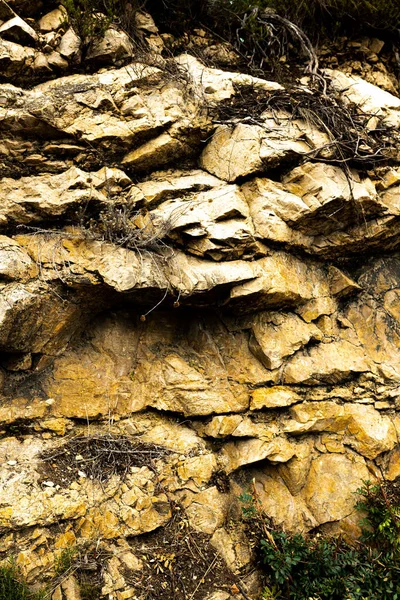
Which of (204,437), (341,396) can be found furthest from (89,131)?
(341,396)

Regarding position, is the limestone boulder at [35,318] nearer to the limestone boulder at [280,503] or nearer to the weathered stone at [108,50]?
the limestone boulder at [280,503]

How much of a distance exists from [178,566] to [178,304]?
220 cm

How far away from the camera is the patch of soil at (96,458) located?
12.0ft

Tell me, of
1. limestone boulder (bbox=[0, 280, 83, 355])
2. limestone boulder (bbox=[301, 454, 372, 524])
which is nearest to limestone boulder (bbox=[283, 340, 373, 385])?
limestone boulder (bbox=[301, 454, 372, 524])

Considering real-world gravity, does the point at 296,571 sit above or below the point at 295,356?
below

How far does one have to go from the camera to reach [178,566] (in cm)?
355

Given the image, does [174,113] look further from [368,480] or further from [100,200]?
[368,480]

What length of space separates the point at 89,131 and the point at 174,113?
0.89 metres

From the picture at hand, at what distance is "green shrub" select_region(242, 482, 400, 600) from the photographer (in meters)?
3.52

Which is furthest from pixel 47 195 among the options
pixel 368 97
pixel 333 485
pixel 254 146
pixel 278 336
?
pixel 368 97

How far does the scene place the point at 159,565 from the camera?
11.5ft

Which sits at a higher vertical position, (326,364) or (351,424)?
(326,364)

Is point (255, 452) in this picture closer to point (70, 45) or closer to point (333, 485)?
point (333, 485)

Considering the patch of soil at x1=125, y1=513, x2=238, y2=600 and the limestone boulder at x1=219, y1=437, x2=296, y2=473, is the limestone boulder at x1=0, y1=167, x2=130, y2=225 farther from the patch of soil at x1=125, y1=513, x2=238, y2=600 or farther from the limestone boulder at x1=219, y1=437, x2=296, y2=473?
the patch of soil at x1=125, y1=513, x2=238, y2=600
